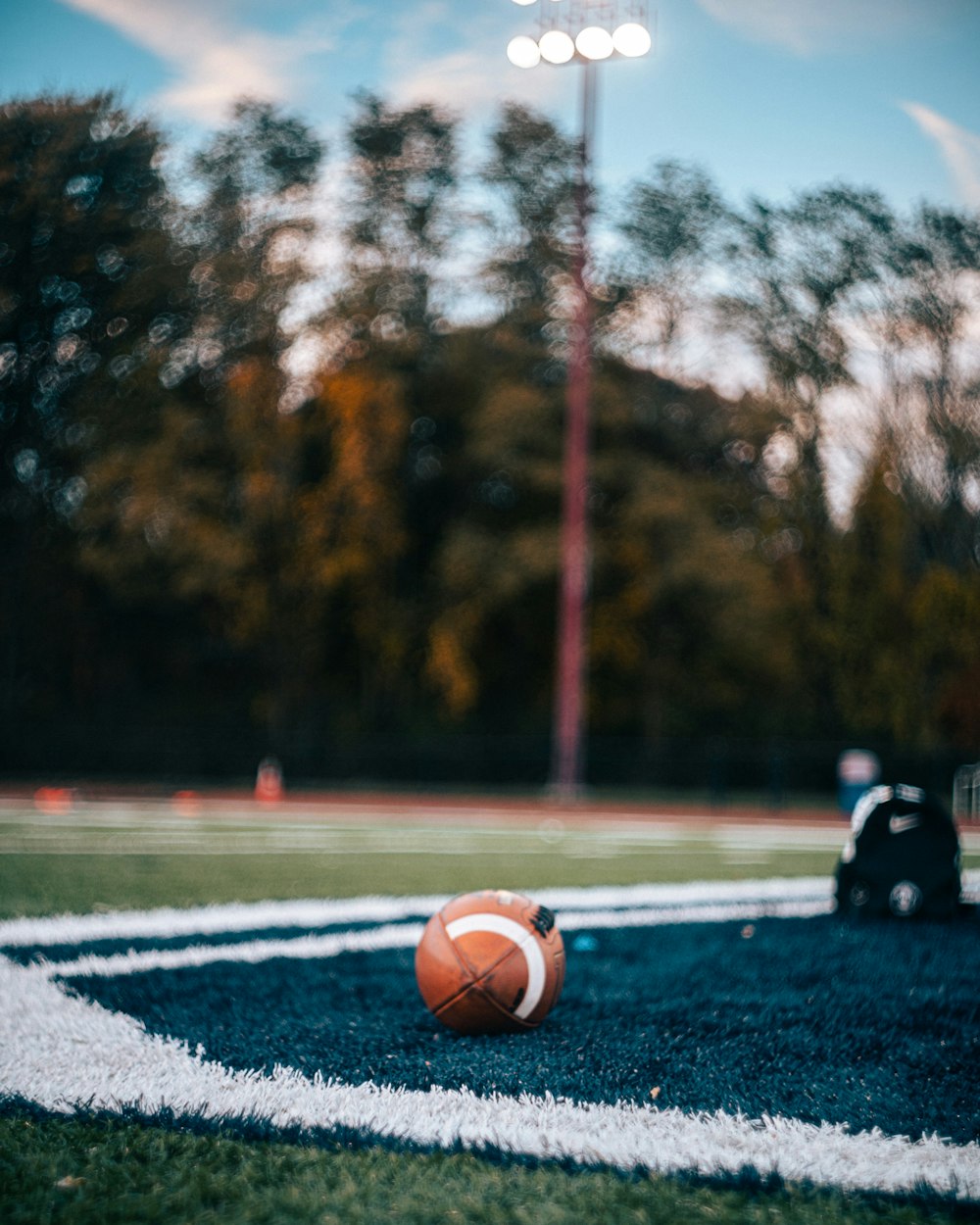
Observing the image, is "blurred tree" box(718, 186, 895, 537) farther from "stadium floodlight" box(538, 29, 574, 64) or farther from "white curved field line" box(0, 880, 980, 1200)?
"white curved field line" box(0, 880, 980, 1200)

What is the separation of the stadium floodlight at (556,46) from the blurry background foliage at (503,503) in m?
6.33

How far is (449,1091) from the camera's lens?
3.45m

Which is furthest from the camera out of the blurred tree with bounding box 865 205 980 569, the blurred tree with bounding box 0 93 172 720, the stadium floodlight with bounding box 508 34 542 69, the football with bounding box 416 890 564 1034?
the blurred tree with bounding box 865 205 980 569

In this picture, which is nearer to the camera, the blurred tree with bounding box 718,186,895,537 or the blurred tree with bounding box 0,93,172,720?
the blurred tree with bounding box 0,93,172,720

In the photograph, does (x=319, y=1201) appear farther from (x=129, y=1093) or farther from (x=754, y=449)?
(x=754, y=449)

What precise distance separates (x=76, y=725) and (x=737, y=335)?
58.2ft

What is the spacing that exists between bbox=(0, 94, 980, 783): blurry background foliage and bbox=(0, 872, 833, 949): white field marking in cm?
1734

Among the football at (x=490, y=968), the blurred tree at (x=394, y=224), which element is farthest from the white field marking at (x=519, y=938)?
the blurred tree at (x=394, y=224)

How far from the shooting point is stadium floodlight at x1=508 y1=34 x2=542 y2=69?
1939cm

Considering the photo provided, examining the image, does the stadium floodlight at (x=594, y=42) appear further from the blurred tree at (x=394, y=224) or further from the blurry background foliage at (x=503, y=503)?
the blurred tree at (x=394, y=224)

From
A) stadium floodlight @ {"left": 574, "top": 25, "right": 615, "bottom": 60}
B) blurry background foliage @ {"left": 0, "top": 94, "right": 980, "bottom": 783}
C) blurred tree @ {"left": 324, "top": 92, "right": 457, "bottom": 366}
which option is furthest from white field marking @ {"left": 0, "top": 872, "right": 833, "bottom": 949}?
blurred tree @ {"left": 324, "top": 92, "right": 457, "bottom": 366}

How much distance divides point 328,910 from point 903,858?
11.1 feet

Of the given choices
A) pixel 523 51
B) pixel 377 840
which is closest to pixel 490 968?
pixel 377 840

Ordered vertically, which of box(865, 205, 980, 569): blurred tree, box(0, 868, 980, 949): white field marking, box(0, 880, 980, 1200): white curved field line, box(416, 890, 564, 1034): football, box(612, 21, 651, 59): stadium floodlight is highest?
A: box(612, 21, 651, 59): stadium floodlight
